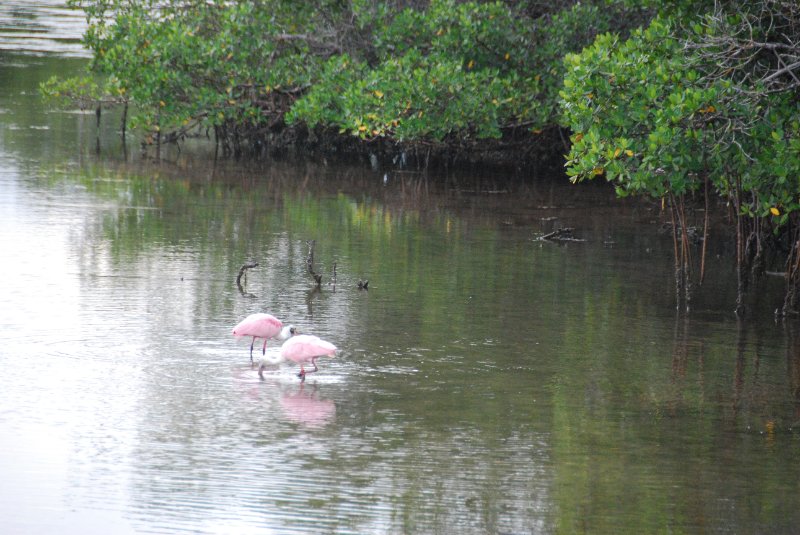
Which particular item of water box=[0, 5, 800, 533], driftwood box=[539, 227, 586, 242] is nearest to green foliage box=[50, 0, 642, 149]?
water box=[0, 5, 800, 533]

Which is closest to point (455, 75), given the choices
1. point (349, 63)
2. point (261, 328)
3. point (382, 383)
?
point (349, 63)

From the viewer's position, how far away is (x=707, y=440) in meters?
8.39

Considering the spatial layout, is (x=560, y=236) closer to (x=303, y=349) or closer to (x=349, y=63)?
(x=349, y=63)

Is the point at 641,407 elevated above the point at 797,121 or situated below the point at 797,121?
below

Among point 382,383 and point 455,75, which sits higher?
point 455,75

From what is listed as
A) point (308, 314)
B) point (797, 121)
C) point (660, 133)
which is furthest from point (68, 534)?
point (797, 121)

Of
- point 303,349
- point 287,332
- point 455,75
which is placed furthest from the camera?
point 455,75

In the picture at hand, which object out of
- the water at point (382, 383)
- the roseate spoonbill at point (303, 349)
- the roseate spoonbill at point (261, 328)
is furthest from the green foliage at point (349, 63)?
the roseate spoonbill at point (303, 349)

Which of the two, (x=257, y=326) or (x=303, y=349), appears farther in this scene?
(x=257, y=326)

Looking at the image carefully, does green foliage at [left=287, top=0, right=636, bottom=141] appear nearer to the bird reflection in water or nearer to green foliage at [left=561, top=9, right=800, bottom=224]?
green foliage at [left=561, top=9, right=800, bottom=224]

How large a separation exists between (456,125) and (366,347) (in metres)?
10.5

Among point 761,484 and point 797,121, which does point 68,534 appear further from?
Answer: point 797,121

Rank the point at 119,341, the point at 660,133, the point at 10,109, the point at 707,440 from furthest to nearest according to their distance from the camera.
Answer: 1. the point at 10,109
2. the point at 660,133
3. the point at 119,341
4. the point at 707,440

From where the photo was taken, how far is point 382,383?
368 inches
